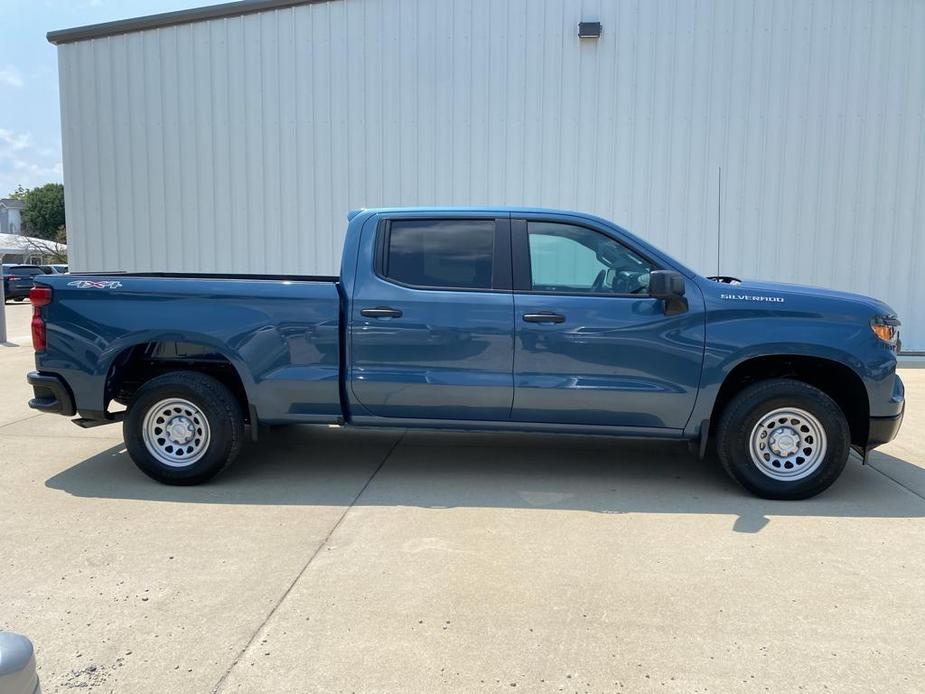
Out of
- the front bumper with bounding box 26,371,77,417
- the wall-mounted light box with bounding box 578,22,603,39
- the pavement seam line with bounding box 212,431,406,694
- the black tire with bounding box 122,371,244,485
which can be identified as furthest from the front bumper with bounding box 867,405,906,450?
the wall-mounted light box with bounding box 578,22,603,39

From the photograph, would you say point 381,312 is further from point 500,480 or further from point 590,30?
point 590,30

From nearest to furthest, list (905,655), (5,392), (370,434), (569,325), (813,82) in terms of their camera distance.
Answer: (905,655) < (569,325) < (370,434) < (5,392) < (813,82)

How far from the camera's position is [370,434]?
22.0ft

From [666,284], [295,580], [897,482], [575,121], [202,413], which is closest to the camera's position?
[295,580]

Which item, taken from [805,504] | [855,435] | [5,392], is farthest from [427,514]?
[5,392]

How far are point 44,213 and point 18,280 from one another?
1938 inches

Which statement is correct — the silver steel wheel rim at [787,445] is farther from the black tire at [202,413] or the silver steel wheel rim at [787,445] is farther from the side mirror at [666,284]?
the black tire at [202,413]

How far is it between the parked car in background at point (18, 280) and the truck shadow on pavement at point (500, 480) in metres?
23.0

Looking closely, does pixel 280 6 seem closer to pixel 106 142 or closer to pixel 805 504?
pixel 106 142

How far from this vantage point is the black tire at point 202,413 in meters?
4.99

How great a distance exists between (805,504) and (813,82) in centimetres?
817

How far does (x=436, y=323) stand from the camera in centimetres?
484

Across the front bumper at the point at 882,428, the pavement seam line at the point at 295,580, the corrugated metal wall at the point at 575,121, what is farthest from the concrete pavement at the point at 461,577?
the corrugated metal wall at the point at 575,121

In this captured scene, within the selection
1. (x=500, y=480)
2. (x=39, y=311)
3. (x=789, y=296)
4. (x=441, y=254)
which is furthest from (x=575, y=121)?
(x=39, y=311)
